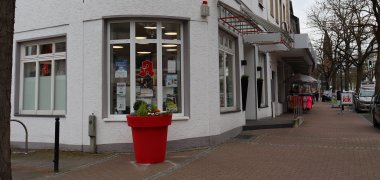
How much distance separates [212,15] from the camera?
10.9 meters

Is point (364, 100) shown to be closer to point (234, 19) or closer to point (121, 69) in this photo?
point (234, 19)

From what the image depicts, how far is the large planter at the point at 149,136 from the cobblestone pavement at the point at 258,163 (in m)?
0.21

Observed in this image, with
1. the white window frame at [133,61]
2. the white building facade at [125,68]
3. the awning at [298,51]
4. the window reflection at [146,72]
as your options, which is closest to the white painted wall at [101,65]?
the white building facade at [125,68]

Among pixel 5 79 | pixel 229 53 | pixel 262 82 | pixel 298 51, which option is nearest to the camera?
pixel 5 79

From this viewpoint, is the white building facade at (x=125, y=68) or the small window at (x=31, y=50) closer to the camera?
the white building facade at (x=125, y=68)

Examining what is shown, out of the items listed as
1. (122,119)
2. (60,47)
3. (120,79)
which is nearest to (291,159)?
(122,119)

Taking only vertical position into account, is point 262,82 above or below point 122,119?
above

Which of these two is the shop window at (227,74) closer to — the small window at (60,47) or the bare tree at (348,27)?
the small window at (60,47)

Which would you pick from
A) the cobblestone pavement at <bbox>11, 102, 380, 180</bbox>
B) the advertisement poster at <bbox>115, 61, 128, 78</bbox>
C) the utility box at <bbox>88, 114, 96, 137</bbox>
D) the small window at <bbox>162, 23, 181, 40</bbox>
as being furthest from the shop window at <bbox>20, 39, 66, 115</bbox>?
the small window at <bbox>162, 23, 181, 40</bbox>

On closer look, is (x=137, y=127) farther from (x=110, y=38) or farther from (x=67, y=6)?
(x=67, y=6)

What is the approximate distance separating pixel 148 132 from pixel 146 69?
2.41 metres

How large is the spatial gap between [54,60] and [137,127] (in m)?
4.46

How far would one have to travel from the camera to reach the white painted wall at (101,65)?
9891 mm

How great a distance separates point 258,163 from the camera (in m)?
8.16
